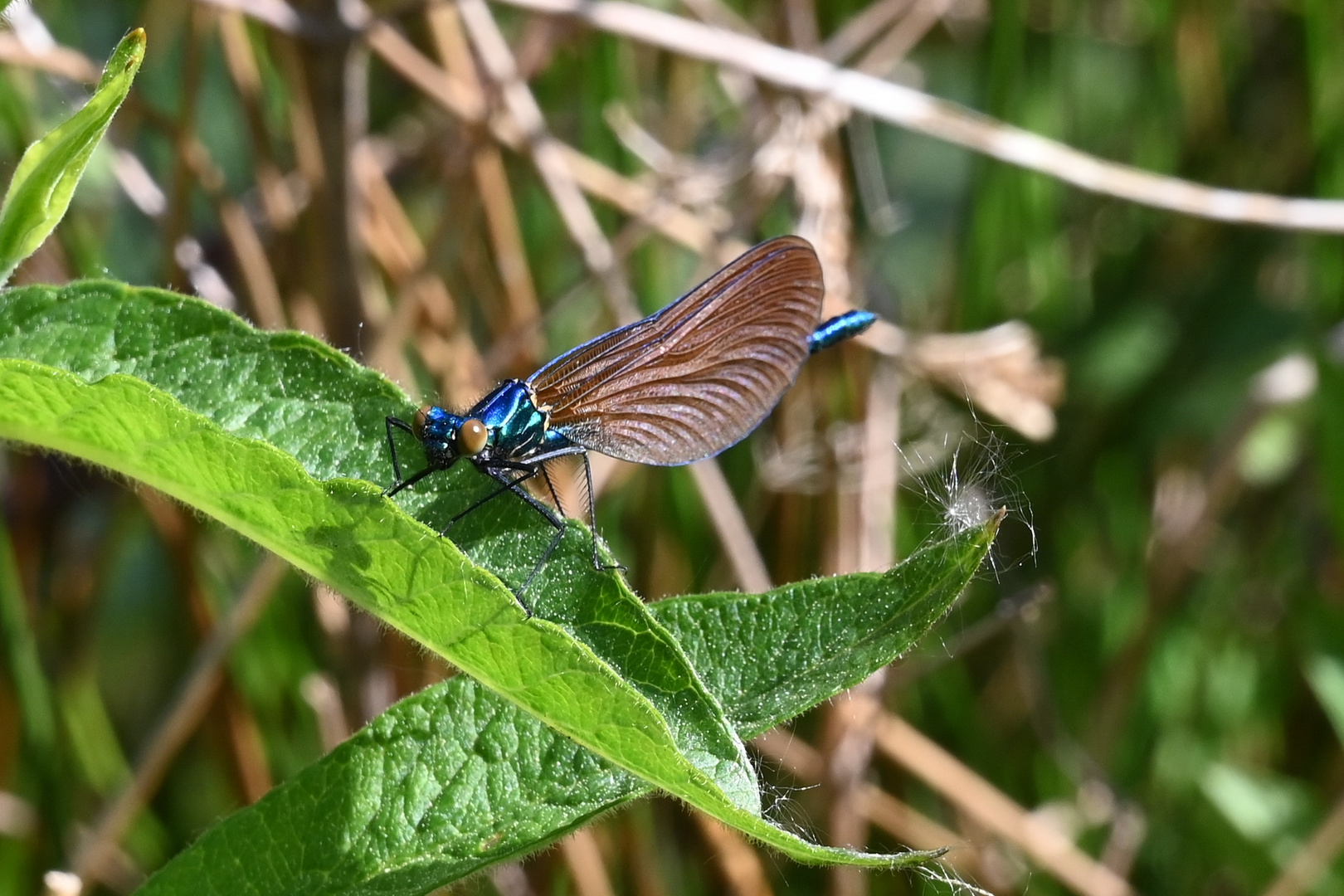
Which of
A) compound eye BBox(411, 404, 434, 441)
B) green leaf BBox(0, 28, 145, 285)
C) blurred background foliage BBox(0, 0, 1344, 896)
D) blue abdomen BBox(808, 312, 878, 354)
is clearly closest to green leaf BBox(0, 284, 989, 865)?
green leaf BBox(0, 28, 145, 285)

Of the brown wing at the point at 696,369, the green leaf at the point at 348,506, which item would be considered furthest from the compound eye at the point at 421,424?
the green leaf at the point at 348,506

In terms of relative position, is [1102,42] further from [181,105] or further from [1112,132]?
[181,105]

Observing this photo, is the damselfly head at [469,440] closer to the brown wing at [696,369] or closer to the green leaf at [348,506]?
the brown wing at [696,369]

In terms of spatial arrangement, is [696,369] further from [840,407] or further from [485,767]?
[840,407]

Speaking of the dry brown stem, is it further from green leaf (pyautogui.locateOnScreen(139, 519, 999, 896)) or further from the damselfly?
green leaf (pyautogui.locateOnScreen(139, 519, 999, 896))

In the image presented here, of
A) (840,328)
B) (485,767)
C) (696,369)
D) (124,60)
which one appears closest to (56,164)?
(124,60)
